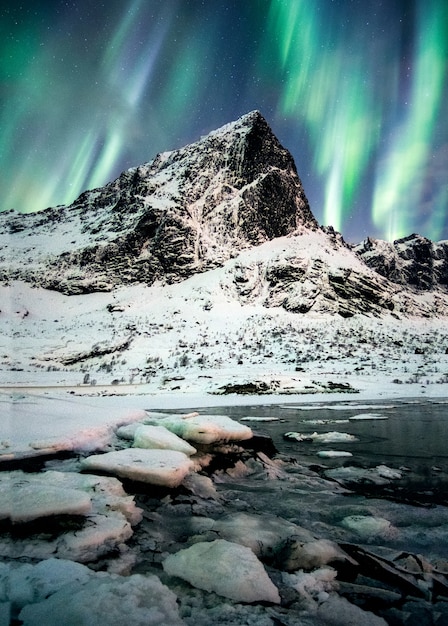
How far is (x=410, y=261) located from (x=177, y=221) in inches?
3096

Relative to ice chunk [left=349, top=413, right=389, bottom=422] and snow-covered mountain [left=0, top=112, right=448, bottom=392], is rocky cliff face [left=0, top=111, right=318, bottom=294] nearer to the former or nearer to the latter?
snow-covered mountain [left=0, top=112, right=448, bottom=392]

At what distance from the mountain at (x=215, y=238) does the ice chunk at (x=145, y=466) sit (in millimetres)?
37958

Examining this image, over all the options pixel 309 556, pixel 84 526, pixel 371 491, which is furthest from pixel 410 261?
pixel 84 526

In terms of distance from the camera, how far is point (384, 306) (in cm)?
4541

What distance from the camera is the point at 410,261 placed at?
355 feet

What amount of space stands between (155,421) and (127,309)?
3987 centimetres

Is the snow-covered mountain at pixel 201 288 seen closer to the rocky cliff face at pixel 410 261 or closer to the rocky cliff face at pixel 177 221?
the rocky cliff face at pixel 177 221

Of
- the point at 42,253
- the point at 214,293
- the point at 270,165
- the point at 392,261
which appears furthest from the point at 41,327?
the point at 392,261

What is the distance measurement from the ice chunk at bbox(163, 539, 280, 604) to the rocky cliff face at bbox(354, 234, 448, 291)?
333ft

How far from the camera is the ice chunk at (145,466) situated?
3.70 metres

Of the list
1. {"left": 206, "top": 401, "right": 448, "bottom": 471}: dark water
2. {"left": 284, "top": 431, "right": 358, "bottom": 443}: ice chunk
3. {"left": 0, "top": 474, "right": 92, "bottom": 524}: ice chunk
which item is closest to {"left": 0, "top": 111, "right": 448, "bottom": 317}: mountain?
{"left": 206, "top": 401, "right": 448, "bottom": 471}: dark water

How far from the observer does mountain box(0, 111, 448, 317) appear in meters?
46.0

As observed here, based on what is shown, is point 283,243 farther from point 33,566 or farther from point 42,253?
point 33,566

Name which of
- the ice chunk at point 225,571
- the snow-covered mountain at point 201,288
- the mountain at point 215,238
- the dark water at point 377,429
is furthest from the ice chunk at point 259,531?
the mountain at point 215,238
